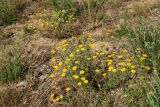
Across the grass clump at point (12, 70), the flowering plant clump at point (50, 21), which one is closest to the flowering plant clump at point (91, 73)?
the grass clump at point (12, 70)

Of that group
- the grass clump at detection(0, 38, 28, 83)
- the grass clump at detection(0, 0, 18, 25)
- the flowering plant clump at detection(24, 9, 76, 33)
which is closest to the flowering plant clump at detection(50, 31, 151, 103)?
the grass clump at detection(0, 38, 28, 83)

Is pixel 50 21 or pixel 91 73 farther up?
pixel 50 21

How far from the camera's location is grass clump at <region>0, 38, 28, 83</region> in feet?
13.4

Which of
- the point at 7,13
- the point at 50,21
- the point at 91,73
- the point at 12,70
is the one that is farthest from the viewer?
the point at 7,13

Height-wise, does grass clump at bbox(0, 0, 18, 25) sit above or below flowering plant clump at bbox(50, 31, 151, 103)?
above

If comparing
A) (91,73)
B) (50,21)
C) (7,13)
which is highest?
(7,13)

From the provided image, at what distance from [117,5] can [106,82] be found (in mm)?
2702

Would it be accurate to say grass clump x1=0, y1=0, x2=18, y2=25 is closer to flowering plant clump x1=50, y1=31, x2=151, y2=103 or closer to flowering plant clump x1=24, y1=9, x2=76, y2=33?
flowering plant clump x1=24, y1=9, x2=76, y2=33

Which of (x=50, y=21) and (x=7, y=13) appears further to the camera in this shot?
(x=7, y=13)

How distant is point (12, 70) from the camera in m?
4.18

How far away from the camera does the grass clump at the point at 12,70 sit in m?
4.10

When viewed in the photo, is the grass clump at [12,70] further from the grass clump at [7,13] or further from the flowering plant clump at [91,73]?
the grass clump at [7,13]

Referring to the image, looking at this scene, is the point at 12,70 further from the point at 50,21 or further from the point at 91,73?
the point at 50,21

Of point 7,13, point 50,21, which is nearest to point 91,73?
point 50,21
